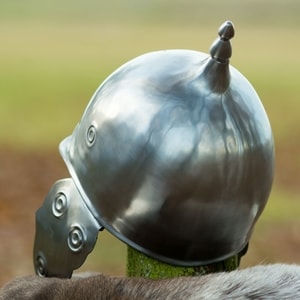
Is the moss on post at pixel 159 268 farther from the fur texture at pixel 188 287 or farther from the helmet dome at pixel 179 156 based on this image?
the fur texture at pixel 188 287

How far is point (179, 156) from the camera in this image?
6.53 ft

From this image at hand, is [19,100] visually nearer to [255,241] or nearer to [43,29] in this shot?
[43,29]

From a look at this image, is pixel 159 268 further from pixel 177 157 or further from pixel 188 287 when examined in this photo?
pixel 188 287

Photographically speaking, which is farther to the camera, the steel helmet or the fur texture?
the steel helmet

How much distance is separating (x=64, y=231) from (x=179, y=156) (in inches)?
17.7

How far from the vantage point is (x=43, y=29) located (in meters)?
14.9

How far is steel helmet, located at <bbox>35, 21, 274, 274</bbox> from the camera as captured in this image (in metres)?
2.00

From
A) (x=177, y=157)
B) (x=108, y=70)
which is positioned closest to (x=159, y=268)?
(x=177, y=157)

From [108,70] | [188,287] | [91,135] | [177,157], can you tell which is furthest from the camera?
[108,70]

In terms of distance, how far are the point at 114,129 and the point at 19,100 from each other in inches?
372

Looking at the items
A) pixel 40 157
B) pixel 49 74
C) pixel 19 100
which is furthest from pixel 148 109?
pixel 49 74

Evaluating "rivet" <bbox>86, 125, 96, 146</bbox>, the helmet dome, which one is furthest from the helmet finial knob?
"rivet" <bbox>86, 125, 96, 146</bbox>

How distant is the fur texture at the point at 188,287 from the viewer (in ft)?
5.41

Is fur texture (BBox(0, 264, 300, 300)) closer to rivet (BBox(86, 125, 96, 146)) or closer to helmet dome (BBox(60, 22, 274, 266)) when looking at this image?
helmet dome (BBox(60, 22, 274, 266))
